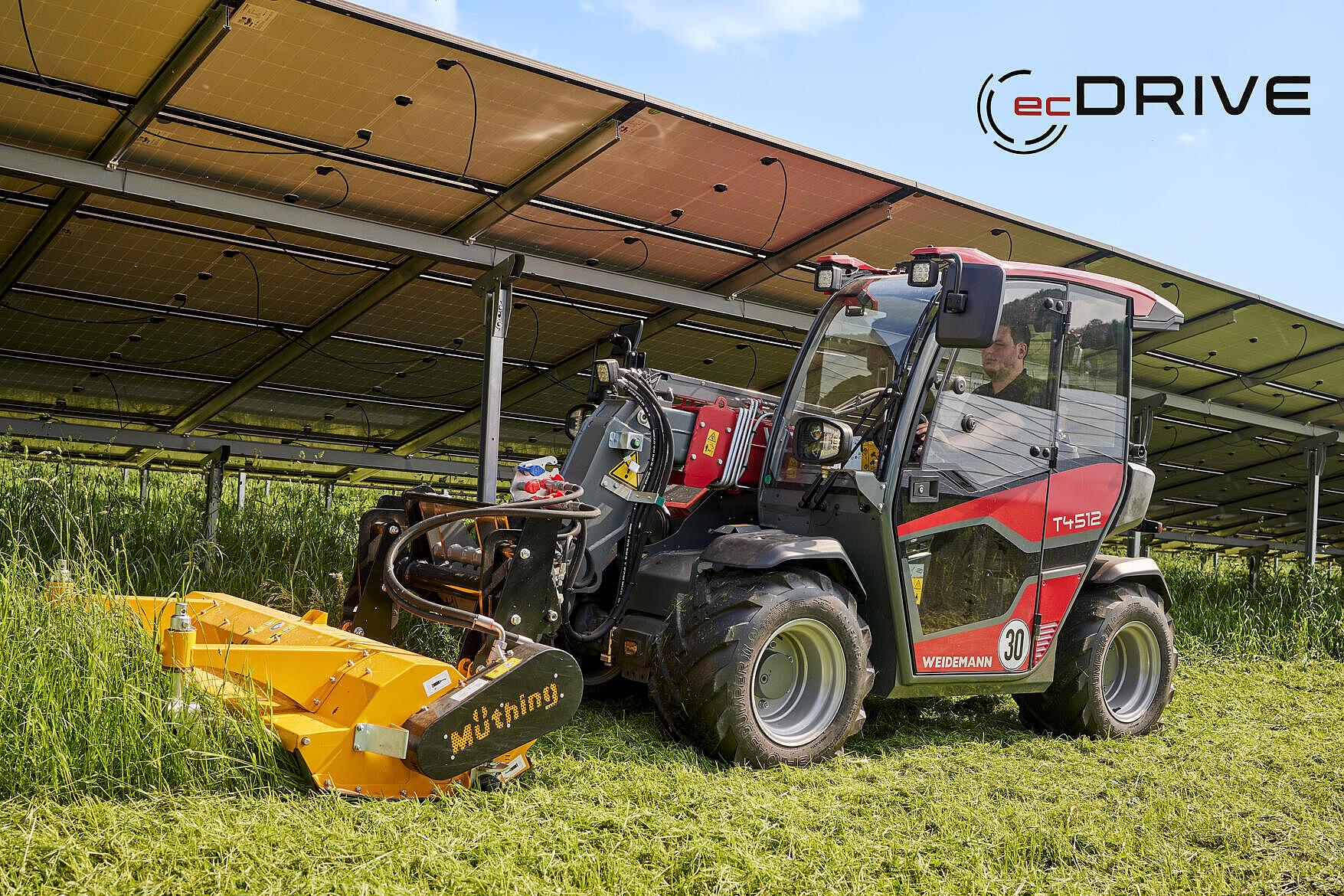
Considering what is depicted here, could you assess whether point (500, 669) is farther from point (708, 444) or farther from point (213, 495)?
point (213, 495)

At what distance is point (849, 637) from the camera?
513 centimetres

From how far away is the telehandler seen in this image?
162 inches

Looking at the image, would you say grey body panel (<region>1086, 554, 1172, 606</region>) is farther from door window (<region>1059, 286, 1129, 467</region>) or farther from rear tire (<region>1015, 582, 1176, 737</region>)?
door window (<region>1059, 286, 1129, 467</region>)

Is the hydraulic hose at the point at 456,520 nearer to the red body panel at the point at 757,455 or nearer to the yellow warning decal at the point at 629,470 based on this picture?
the yellow warning decal at the point at 629,470

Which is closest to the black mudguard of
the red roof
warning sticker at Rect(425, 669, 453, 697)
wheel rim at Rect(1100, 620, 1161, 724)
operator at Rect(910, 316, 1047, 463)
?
operator at Rect(910, 316, 1047, 463)

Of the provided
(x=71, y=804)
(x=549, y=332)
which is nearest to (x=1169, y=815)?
(x=71, y=804)

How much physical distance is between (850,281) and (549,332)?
4501 mm

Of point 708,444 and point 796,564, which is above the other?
point 708,444

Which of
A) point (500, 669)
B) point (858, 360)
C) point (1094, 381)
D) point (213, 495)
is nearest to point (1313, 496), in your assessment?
point (1094, 381)

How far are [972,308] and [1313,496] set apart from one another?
11720 millimetres

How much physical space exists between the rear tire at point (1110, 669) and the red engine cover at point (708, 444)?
2230 mm

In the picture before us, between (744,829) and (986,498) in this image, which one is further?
(986,498)

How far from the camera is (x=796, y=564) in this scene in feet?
17.1

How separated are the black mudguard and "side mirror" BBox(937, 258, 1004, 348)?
1.07 meters
